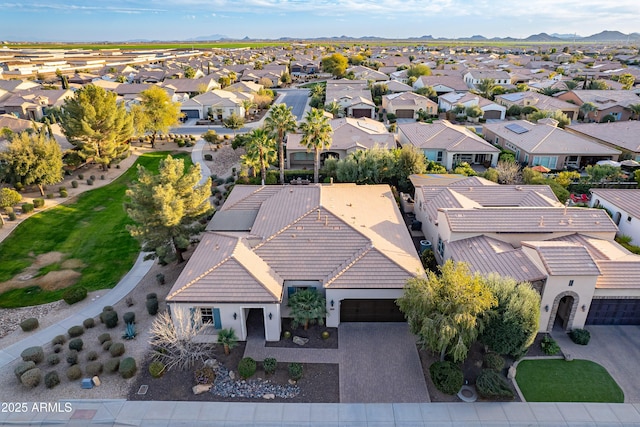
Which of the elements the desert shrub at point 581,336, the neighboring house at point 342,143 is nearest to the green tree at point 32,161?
the neighboring house at point 342,143

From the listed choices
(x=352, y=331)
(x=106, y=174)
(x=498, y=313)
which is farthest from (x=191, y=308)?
(x=106, y=174)

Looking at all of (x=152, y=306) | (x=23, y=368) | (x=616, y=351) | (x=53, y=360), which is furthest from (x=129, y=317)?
(x=616, y=351)

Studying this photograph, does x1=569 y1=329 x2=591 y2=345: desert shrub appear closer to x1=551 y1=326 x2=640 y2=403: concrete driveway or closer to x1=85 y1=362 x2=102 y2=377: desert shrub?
x1=551 y1=326 x2=640 y2=403: concrete driveway

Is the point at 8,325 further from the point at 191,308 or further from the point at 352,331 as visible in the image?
the point at 352,331

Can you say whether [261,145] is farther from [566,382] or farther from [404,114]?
[404,114]

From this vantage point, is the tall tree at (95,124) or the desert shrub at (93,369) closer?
the desert shrub at (93,369)

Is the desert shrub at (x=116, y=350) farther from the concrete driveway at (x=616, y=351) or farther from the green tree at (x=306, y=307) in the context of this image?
the concrete driveway at (x=616, y=351)
